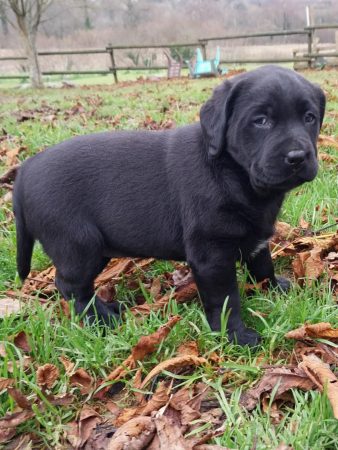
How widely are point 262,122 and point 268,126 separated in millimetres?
32

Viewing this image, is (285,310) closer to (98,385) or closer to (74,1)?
(98,385)

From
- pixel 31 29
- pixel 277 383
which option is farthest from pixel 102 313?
pixel 31 29

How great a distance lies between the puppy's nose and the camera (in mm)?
1895

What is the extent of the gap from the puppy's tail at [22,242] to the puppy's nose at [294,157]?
4.35ft

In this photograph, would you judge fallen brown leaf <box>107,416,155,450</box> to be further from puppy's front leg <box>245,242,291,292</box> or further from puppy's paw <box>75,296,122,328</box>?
puppy's front leg <box>245,242,291,292</box>

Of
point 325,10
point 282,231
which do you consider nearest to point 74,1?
point 325,10

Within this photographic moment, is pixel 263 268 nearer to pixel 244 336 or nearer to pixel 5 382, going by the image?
pixel 244 336

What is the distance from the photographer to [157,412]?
1.76 meters

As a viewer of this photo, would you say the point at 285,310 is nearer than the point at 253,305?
Yes

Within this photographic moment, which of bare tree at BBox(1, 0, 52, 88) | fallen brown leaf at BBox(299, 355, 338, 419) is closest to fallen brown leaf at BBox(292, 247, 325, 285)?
fallen brown leaf at BBox(299, 355, 338, 419)

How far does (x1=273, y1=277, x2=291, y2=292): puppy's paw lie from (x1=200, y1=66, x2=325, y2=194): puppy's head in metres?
0.63

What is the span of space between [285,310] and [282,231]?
1030 millimetres

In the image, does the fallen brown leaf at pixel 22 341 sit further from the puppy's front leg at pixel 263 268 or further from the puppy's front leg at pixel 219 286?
the puppy's front leg at pixel 263 268

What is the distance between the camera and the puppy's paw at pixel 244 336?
6.80 feet
